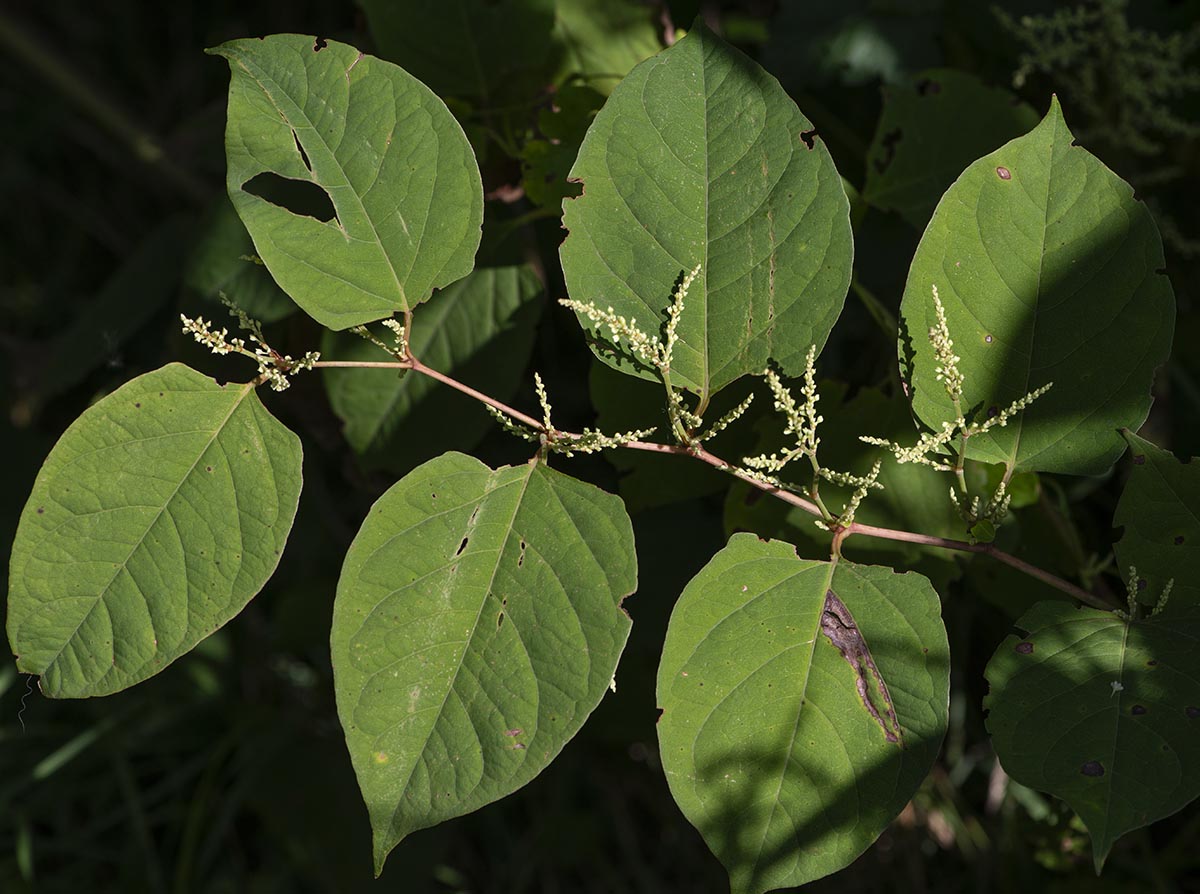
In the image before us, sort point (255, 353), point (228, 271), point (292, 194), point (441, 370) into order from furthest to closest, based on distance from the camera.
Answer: point (228, 271), point (441, 370), point (292, 194), point (255, 353)

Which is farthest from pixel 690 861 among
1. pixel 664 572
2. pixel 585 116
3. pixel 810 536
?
pixel 585 116

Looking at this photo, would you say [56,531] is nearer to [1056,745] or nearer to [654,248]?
[654,248]

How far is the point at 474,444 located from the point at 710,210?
499 millimetres

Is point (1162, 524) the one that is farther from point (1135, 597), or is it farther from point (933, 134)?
point (933, 134)

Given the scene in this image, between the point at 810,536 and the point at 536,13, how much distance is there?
2.44 ft

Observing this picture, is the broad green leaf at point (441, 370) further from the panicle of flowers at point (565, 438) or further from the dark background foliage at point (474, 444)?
the panicle of flowers at point (565, 438)

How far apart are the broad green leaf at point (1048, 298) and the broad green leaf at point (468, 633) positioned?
0.36 meters

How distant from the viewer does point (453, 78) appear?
1330mm

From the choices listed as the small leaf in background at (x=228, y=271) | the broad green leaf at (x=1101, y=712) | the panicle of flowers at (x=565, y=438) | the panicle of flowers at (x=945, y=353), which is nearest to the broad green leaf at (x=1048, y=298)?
the panicle of flowers at (x=945, y=353)

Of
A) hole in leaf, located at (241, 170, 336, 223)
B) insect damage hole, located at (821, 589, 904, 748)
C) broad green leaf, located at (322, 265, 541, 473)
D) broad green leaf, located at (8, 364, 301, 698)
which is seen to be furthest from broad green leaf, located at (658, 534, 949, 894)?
hole in leaf, located at (241, 170, 336, 223)

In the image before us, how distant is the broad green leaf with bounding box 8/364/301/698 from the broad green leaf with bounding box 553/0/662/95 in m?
0.74

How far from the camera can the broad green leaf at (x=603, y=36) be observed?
140 centimetres

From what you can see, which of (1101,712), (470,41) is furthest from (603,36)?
(1101,712)

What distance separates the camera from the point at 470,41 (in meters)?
1.33
